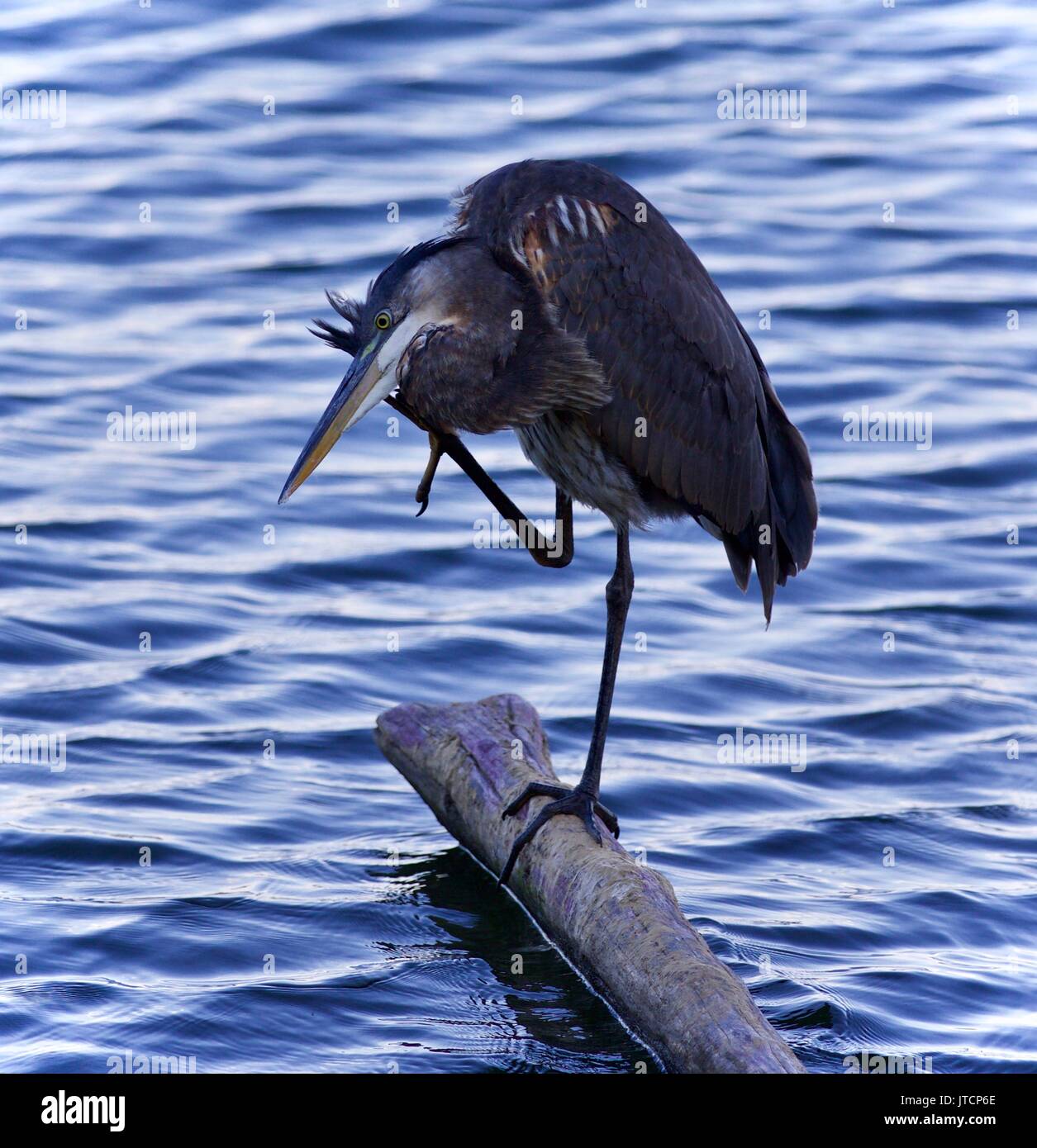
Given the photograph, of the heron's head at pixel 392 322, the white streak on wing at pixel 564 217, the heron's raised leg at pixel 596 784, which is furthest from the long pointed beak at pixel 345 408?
the heron's raised leg at pixel 596 784

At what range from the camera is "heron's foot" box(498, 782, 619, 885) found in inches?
260

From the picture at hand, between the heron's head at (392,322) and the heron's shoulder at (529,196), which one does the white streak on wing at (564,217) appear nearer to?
the heron's shoulder at (529,196)

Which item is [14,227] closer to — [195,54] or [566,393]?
[195,54]

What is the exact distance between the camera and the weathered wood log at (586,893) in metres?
5.23

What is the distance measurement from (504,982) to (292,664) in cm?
363

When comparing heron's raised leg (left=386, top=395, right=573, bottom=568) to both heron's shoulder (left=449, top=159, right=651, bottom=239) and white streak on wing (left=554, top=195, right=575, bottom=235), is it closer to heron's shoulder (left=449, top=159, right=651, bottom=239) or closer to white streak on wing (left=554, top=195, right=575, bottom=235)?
heron's shoulder (left=449, top=159, right=651, bottom=239)

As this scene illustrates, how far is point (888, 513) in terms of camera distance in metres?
12.4

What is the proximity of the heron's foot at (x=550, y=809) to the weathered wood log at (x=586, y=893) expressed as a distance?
1.3 inches

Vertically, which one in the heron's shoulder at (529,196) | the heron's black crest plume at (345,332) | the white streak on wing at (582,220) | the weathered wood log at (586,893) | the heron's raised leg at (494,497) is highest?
the heron's shoulder at (529,196)

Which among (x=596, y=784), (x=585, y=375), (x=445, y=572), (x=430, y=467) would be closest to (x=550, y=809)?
(x=596, y=784)

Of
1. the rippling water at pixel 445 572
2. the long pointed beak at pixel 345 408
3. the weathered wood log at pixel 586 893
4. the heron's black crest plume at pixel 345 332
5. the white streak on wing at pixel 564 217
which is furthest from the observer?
the rippling water at pixel 445 572

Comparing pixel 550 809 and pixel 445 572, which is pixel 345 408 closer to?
pixel 550 809

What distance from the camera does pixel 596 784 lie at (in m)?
6.84

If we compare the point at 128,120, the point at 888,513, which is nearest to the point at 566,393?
the point at 888,513
